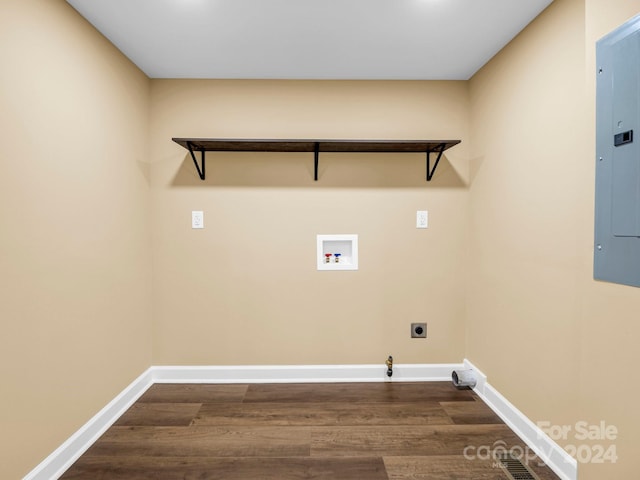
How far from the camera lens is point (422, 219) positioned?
2393mm

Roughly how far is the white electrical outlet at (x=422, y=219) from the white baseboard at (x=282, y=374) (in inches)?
42.3

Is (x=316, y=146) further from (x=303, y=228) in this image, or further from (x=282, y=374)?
(x=282, y=374)

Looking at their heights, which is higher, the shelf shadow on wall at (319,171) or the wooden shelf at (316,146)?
the wooden shelf at (316,146)

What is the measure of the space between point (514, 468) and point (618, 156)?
4.86ft

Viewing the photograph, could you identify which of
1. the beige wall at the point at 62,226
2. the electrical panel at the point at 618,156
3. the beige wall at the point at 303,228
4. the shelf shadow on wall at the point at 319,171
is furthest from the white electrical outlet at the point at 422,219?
the beige wall at the point at 62,226

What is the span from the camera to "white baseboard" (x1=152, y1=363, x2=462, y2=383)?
238 cm

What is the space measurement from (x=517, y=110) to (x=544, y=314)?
45.1 inches

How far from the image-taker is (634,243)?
104 cm

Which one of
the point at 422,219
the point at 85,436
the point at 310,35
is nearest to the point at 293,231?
the point at 422,219

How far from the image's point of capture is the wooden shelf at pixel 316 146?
2.09 metres

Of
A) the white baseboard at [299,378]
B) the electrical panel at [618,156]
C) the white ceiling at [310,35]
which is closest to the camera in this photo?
the electrical panel at [618,156]

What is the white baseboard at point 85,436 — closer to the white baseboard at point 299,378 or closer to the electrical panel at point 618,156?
the white baseboard at point 299,378

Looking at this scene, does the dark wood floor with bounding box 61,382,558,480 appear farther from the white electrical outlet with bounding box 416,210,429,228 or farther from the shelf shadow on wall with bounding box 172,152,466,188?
the shelf shadow on wall with bounding box 172,152,466,188

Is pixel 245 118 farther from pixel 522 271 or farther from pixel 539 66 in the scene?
pixel 522 271
